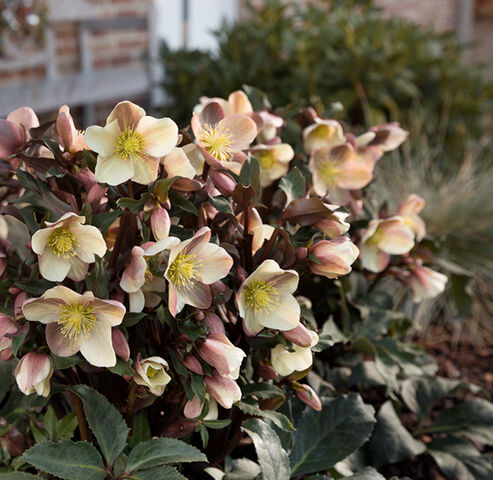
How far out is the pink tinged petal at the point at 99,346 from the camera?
0.84 metres

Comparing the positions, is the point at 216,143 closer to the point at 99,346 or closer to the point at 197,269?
the point at 197,269

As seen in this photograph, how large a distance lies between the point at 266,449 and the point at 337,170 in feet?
1.76

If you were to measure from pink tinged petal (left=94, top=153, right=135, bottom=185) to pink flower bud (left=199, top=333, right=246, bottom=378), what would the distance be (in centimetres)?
23

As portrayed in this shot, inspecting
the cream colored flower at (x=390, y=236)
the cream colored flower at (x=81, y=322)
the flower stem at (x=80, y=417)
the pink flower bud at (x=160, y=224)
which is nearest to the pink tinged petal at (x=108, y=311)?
the cream colored flower at (x=81, y=322)

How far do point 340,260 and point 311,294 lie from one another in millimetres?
439

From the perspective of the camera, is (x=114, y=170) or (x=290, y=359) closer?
(x=114, y=170)

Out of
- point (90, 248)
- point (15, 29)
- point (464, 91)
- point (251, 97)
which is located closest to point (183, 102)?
point (15, 29)

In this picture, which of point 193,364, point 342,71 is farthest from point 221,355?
point 342,71

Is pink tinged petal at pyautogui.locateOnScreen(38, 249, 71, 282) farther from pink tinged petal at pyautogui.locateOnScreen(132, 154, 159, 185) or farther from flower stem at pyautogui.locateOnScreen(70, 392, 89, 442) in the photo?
flower stem at pyautogui.locateOnScreen(70, 392, 89, 442)

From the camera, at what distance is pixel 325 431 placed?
1160 mm

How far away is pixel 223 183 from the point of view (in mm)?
935

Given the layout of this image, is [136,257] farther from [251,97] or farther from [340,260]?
[251,97]

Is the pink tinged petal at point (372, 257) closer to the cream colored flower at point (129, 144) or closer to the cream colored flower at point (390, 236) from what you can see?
the cream colored flower at point (390, 236)

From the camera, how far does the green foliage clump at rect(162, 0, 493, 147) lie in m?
3.43
